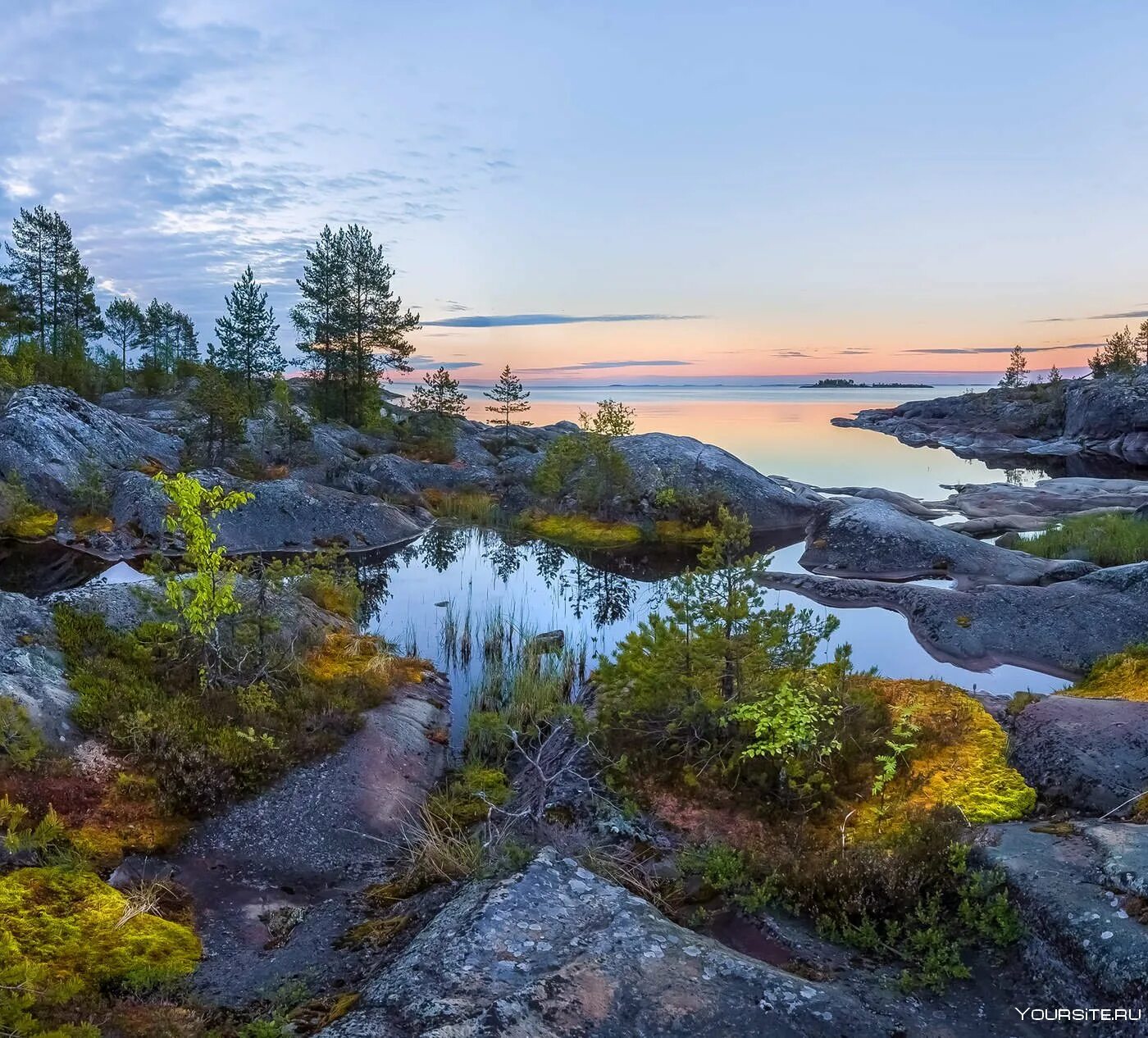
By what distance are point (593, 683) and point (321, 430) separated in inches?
1245

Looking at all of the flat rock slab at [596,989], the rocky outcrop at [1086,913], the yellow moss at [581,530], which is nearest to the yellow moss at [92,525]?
the yellow moss at [581,530]

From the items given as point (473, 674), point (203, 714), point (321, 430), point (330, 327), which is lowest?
A: point (473, 674)

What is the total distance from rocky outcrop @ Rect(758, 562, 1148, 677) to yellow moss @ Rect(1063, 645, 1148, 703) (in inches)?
30.1

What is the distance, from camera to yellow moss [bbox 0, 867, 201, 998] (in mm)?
5766

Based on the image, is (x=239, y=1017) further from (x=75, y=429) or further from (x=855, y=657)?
(x=75, y=429)

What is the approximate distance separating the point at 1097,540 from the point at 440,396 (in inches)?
1340

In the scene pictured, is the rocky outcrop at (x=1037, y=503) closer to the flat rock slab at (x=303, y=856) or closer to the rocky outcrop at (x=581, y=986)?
the flat rock slab at (x=303, y=856)

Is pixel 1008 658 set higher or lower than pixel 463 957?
lower

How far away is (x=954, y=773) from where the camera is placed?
9062 mm

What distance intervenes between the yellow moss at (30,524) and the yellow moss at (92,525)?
2.29ft

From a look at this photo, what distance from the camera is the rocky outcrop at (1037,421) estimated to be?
2552 inches

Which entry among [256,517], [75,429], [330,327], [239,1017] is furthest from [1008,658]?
[330,327]

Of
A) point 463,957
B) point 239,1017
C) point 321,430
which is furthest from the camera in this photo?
point 321,430

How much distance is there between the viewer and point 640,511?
3056cm
